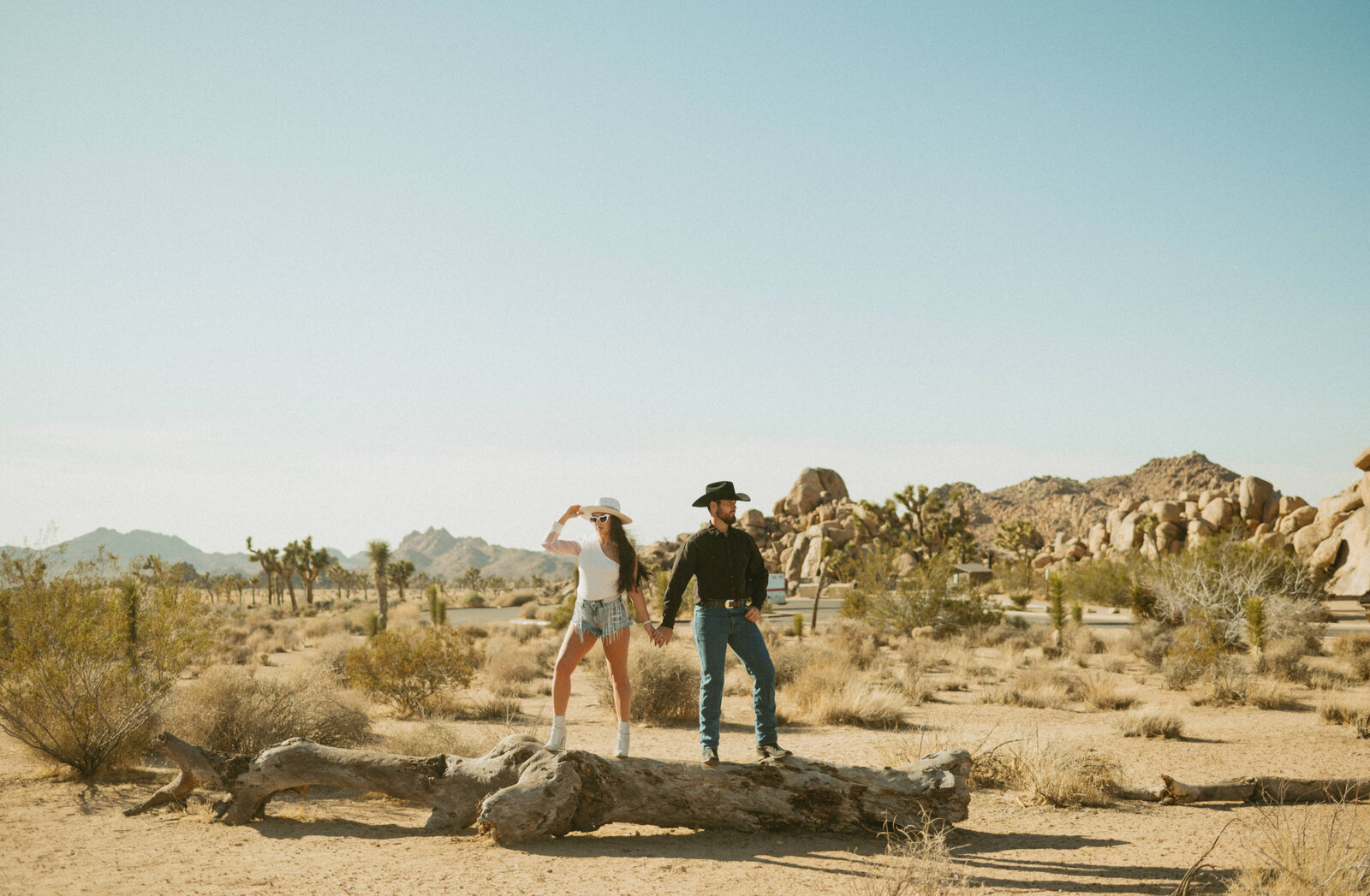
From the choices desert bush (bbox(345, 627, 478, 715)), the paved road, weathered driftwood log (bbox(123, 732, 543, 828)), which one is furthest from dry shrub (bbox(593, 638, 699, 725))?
the paved road

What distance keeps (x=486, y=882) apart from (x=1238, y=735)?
1109 cm

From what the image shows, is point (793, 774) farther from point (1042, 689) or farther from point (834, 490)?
point (834, 490)

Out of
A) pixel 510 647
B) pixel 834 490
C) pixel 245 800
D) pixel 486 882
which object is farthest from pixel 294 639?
pixel 834 490

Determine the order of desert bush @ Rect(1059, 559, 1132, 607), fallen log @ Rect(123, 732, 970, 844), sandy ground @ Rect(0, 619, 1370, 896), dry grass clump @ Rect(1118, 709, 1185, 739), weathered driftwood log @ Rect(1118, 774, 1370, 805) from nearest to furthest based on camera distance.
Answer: sandy ground @ Rect(0, 619, 1370, 896) → fallen log @ Rect(123, 732, 970, 844) → weathered driftwood log @ Rect(1118, 774, 1370, 805) → dry grass clump @ Rect(1118, 709, 1185, 739) → desert bush @ Rect(1059, 559, 1132, 607)

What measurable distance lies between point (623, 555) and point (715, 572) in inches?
31.7

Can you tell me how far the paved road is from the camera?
→ 105 feet

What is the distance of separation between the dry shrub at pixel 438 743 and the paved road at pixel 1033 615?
25656mm

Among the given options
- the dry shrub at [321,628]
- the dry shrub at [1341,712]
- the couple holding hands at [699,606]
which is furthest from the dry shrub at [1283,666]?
the dry shrub at [321,628]

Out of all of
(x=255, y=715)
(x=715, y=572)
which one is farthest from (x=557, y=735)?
(x=255, y=715)

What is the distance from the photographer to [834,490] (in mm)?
89875

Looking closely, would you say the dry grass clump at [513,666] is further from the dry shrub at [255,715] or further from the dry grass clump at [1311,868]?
the dry grass clump at [1311,868]

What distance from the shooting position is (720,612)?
6.73m

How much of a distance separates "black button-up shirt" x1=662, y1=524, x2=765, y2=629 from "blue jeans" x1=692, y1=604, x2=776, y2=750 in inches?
6.2

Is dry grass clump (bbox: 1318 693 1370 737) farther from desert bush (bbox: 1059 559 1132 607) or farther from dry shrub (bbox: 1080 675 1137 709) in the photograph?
desert bush (bbox: 1059 559 1132 607)
